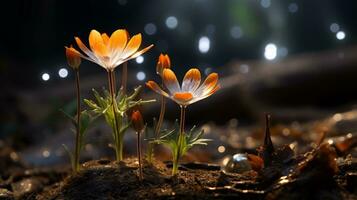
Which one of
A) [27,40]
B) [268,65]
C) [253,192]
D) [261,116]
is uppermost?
[27,40]

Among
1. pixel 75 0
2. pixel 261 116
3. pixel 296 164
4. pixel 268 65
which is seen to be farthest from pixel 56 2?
pixel 296 164

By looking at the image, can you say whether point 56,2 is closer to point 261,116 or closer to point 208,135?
point 261,116

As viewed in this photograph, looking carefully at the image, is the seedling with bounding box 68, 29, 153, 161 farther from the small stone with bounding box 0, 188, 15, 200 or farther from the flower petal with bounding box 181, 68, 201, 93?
the small stone with bounding box 0, 188, 15, 200

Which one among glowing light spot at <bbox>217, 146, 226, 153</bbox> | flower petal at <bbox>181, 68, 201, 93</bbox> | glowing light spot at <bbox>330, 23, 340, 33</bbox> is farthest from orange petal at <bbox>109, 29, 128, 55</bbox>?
glowing light spot at <bbox>330, 23, 340, 33</bbox>

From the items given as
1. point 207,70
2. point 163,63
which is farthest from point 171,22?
point 163,63

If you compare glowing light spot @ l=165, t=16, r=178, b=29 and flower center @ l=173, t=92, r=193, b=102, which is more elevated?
glowing light spot @ l=165, t=16, r=178, b=29

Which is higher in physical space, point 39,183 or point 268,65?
point 268,65
